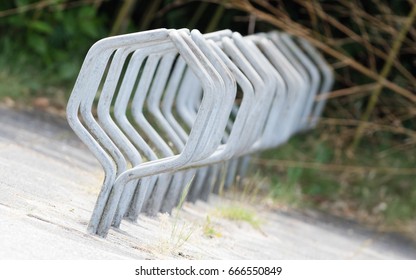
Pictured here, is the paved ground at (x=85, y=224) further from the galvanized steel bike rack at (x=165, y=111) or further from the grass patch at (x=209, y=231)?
the galvanized steel bike rack at (x=165, y=111)

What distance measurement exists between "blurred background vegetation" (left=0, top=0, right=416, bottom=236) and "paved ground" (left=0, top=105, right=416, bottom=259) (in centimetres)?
76

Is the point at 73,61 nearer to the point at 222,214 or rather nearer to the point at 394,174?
the point at 394,174

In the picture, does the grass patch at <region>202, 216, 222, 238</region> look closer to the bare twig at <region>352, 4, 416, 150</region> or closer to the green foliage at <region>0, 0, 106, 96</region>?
the bare twig at <region>352, 4, 416, 150</region>

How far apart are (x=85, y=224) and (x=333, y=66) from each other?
22.9ft

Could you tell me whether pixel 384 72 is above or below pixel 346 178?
above

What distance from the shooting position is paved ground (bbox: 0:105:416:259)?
5117 mm

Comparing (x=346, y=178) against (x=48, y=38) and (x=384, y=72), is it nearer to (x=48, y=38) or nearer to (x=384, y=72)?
(x=384, y=72)

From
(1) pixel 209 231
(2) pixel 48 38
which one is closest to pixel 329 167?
(2) pixel 48 38

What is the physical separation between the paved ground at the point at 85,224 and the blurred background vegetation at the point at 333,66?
76 centimetres

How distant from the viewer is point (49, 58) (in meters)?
12.2

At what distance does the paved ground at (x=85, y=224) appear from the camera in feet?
16.8

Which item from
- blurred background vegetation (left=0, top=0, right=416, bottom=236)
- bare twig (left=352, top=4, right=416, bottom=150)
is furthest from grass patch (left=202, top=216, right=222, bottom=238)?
bare twig (left=352, top=4, right=416, bottom=150)

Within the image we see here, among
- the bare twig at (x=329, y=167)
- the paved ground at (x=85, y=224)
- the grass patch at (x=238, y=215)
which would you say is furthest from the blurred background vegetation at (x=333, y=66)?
the grass patch at (x=238, y=215)

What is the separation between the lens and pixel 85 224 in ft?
19.0
